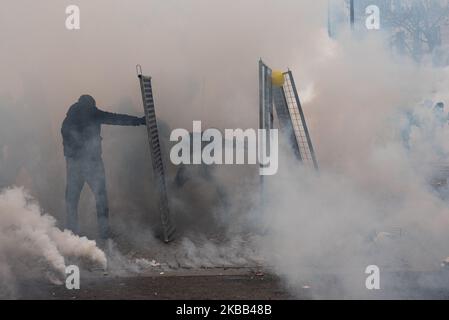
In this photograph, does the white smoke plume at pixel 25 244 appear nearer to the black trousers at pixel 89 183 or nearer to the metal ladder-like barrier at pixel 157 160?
the black trousers at pixel 89 183

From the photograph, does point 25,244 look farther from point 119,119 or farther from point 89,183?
point 119,119

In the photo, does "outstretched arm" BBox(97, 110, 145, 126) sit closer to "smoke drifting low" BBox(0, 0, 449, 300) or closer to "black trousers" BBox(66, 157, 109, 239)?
"black trousers" BBox(66, 157, 109, 239)

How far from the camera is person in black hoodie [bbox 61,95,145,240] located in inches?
274

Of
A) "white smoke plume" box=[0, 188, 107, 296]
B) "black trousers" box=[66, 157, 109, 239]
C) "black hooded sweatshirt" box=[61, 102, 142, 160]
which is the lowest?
"white smoke plume" box=[0, 188, 107, 296]

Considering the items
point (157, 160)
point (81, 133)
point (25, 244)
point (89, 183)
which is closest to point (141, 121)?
point (157, 160)

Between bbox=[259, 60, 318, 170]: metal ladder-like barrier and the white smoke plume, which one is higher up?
bbox=[259, 60, 318, 170]: metal ladder-like barrier

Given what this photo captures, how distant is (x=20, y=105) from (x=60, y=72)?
2.25 feet

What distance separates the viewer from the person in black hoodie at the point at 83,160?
274 inches

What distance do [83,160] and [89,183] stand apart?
0.86 feet

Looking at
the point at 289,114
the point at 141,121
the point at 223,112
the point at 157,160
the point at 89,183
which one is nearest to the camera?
the point at 89,183

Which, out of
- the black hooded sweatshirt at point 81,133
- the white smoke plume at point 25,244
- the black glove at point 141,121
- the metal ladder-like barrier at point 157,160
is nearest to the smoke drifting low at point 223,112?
the metal ladder-like barrier at point 157,160

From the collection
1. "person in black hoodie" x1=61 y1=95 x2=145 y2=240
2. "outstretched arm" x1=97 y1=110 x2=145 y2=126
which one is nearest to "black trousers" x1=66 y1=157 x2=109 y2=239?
"person in black hoodie" x1=61 y1=95 x2=145 y2=240

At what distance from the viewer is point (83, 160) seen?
7020mm
